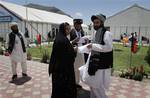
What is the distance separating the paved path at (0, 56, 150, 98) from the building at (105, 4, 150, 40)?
2481 centimetres

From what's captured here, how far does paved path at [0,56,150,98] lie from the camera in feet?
18.1

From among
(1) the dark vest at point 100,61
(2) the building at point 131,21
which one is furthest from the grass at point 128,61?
(2) the building at point 131,21

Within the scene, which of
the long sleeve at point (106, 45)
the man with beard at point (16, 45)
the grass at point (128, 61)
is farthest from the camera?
the grass at point (128, 61)

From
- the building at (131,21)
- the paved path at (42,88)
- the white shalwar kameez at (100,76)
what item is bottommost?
the paved path at (42,88)

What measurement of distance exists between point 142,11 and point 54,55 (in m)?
29.3

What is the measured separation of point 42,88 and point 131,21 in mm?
27482

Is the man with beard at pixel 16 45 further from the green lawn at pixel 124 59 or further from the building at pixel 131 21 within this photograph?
the building at pixel 131 21

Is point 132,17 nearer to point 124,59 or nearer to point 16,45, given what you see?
point 124,59

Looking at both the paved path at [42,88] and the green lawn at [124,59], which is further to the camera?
the green lawn at [124,59]

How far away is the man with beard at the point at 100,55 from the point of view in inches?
157

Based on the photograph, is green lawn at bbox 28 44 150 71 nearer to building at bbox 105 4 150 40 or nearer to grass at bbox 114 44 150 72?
grass at bbox 114 44 150 72

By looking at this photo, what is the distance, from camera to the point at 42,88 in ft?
19.8

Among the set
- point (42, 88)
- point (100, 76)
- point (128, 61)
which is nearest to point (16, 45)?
point (42, 88)

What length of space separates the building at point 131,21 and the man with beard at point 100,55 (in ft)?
89.1
